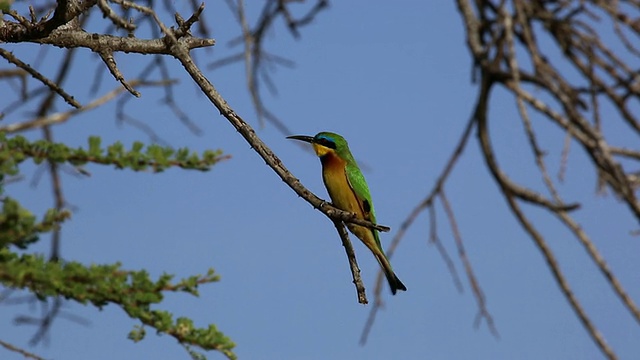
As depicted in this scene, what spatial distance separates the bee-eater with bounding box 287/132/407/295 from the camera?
4.27 metres

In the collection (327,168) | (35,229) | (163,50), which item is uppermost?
(327,168)

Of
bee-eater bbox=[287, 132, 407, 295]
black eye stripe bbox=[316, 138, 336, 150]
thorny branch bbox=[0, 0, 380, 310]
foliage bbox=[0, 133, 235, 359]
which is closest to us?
foliage bbox=[0, 133, 235, 359]

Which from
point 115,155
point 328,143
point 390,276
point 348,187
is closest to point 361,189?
point 348,187

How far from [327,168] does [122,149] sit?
145 cm

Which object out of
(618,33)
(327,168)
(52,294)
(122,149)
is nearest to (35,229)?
(52,294)

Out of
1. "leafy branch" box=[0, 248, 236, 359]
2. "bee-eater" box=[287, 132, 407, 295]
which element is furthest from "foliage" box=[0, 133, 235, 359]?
"bee-eater" box=[287, 132, 407, 295]

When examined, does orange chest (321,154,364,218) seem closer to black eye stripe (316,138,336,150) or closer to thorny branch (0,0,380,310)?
black eye stripe (316,138,336,150)

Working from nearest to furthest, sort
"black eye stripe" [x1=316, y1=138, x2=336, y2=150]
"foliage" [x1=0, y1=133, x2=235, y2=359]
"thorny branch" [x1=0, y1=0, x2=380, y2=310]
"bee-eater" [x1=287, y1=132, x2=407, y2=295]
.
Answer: "foliage" [x1=0, y1=133, x2=235, y2=359]
"thorny branch" [x1=0, y1=0, x2=380, y2=310]
"bee-eater" [x1=287, y1=132, x2=407, y2=295]
"black eye stripe" [x1=316, y1=138, x2=336, y2=150]

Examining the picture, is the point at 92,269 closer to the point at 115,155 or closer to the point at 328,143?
the point at 115,155

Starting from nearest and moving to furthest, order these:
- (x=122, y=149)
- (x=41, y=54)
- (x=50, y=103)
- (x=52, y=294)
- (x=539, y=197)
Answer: (x=52, y=294) < (x=122, y=149) < (x=539, y=197) < (x=41, y=54) < (x=50, y=103)

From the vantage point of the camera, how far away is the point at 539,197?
4.01m

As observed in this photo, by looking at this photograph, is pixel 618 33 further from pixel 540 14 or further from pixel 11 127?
pixel 11 127

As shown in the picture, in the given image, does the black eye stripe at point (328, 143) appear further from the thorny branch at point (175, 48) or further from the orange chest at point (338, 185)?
the thorny branch at point (175, 48)

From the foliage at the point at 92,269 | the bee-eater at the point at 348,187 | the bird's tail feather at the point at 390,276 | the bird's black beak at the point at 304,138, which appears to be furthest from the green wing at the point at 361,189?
the foliage at the point at 92,269
